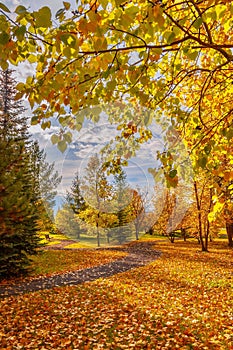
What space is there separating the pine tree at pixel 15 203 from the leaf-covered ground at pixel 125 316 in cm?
223

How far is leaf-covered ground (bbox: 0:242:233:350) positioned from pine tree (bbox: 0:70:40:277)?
2234 mm

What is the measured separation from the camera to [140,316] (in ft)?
22.6

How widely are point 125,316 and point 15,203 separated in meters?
4.02

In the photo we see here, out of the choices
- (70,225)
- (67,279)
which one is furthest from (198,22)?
(67,279)

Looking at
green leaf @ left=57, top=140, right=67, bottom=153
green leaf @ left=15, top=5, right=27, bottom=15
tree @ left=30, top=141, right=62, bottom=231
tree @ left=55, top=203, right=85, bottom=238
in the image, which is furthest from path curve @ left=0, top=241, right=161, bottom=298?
green leaf @ left=15, top=5, right=27, bottom=15

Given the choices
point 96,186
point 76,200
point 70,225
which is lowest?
point 70,225

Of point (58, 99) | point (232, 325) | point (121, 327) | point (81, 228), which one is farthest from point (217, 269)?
point (58, 99)

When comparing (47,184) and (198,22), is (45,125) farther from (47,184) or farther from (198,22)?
(47,184)

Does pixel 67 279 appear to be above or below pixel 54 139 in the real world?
below

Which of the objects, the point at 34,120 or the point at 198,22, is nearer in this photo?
A: the point at 198,22

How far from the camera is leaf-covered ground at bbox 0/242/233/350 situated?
5551mm

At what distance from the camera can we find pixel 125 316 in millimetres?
6977

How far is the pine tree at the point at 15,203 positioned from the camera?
7.55m

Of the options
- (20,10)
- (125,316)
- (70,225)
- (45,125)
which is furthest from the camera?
(125,316)
